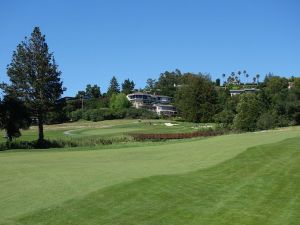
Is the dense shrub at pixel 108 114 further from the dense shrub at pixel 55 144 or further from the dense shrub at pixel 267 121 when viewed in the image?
the dense shrub at pixel 55 144

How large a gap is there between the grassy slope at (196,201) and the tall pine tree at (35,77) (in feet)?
184

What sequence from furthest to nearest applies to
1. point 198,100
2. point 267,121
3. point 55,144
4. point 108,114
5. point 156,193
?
point 108,114
point 198,100
point 267,121
point 55,144
point 156,193

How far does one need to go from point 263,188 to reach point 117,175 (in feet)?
18.8

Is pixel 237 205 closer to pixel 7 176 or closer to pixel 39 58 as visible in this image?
pixel 7 176

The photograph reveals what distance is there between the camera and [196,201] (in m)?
13.3

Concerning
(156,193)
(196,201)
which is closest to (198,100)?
(156,193)

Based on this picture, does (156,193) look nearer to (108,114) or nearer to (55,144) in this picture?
(55,144)

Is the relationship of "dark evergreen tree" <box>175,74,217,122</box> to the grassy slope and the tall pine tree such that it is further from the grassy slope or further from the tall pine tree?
the grassy slope

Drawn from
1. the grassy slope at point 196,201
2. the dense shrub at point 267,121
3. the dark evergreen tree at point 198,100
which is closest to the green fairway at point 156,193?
the grassy slope at point 196,201

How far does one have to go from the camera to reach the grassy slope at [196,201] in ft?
37.4

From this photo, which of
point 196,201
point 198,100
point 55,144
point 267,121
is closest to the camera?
point 196,201

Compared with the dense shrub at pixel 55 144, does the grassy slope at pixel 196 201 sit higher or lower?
lower

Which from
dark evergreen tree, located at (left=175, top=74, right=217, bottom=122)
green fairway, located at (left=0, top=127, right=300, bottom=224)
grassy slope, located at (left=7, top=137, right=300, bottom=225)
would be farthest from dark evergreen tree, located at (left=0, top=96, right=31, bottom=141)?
dark evergreen tree, located at (left=175, top=74, right=217, bottom=122)

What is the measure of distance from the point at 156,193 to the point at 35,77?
6079 centimetres
